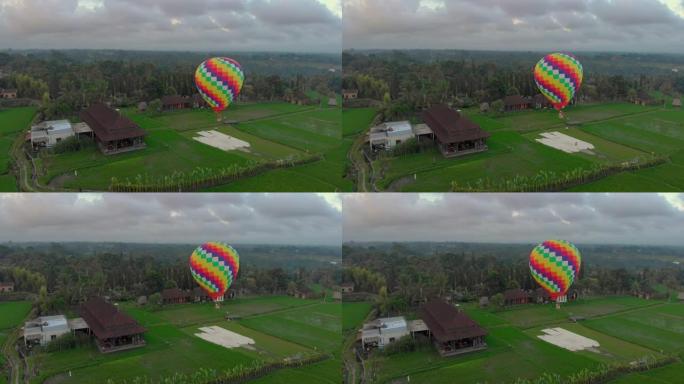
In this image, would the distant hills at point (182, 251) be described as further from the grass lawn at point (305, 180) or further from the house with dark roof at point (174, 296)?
the grass lawn at point (305, 180)

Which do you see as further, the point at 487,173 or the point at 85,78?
the point at 85,78

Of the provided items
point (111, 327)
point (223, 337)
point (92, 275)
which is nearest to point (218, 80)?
point (92, 275)

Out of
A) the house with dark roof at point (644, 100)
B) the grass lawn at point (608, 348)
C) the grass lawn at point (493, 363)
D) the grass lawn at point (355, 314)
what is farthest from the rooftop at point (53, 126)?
the house with dark roof at point (644, 100)

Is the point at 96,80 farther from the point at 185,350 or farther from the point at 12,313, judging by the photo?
the point at 185,350

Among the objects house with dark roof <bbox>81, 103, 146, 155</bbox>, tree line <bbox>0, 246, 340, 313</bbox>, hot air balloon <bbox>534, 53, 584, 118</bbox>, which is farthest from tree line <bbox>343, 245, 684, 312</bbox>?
house with dark roof <bbox>81, 103, 146, 155</bbox>

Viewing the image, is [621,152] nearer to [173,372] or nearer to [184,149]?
[184,149]

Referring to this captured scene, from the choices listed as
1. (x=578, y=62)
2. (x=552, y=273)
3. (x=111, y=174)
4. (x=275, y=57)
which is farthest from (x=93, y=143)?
(x=578, y=62)

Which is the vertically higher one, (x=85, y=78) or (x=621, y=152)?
(x=85, y=78)
